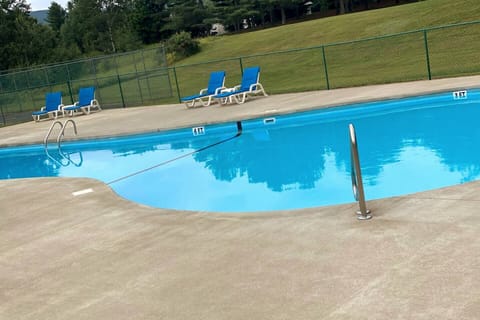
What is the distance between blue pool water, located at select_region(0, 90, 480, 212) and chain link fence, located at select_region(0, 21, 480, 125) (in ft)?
23.5

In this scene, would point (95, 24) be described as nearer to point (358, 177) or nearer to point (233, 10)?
point (233, 10)

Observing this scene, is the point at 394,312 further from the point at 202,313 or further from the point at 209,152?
the point at 209,152

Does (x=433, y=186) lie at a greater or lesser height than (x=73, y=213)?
lesser

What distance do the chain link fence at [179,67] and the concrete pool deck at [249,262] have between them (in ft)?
51.2

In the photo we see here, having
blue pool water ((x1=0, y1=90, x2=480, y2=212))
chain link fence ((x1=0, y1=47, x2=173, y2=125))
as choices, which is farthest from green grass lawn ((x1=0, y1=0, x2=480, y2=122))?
blue pool water ((x1=0, y1=90, x2=480, y2=212))

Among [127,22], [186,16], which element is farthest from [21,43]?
[127,22]

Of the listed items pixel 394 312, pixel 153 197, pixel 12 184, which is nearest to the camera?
pixel 394 312

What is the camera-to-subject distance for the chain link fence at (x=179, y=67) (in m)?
24.2

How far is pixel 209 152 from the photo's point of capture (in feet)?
42.1

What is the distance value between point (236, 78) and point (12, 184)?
24509 millimetres

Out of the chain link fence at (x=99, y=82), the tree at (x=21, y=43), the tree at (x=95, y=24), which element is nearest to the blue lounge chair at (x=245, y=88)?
the chain link fence at (x=99, y=82)

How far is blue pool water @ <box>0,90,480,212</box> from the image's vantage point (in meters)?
8.61

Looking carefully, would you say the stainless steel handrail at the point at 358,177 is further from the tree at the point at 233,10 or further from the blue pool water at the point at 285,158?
the tree at the point at 233,10

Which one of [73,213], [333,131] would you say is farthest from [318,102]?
[73,213]
